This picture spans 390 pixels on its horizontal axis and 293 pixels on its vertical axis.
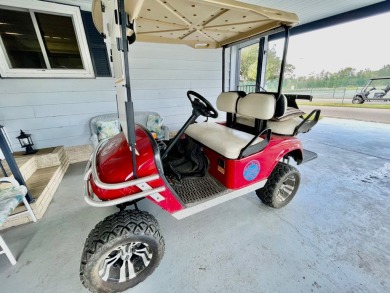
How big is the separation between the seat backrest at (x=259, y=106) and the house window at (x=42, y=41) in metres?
3.06

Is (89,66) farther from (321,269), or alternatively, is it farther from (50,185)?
(321,269)

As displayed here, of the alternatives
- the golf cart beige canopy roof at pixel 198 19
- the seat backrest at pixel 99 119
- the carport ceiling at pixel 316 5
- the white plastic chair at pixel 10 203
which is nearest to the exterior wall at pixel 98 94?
the seat backrest at pixel 99 119

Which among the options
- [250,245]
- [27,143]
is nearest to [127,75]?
[250,245]

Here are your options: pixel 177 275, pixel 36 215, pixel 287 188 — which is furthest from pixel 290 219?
pixel 36 215

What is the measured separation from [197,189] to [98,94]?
2.98m

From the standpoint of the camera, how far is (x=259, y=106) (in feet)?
5.83

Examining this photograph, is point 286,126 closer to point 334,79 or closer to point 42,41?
point 42,41

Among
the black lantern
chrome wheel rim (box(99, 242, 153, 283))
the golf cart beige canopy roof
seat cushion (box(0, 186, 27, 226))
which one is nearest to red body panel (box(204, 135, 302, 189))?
chrome wheel rim (box(99, 242, 153, 283))

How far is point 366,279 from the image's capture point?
1.27 meters

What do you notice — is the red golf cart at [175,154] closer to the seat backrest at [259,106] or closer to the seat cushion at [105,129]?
the seat backrest at [259,106]

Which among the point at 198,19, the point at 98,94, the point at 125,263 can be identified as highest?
the point at 198,19

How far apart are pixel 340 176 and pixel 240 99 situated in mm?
2107

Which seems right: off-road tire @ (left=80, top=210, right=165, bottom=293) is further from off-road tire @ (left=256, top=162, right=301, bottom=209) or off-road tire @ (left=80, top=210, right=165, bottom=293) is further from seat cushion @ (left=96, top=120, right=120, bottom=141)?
seat cushion @ (left=96, top=120, right=120, bottom=141)

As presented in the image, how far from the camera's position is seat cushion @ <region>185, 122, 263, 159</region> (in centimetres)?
160
